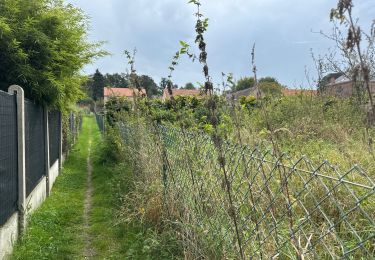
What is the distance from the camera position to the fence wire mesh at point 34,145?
575 centimetres

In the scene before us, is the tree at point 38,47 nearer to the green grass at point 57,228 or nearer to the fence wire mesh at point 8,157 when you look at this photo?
the green grass at point 57,228

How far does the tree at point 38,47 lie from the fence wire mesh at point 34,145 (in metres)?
0.47

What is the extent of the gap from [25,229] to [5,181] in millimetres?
1039

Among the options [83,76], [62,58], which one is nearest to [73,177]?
[83,76]

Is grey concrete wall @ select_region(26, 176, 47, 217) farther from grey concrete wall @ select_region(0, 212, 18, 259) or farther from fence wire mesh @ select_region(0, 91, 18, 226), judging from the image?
fence wire mesh @ select_region(0, 91, 18, 226)

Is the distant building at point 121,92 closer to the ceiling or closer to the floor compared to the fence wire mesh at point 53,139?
closer to the ceiling

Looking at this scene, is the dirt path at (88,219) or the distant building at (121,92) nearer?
the dirt path at (88,219)

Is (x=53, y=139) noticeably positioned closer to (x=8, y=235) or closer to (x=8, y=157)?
(x=8, y=157)

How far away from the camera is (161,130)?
5898 millimetres

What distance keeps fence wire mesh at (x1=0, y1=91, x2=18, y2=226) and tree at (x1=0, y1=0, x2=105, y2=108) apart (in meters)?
2.39

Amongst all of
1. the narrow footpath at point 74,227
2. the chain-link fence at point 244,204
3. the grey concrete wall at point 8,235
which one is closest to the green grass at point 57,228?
the narrow footpath at point 74,227

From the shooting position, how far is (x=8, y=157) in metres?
4.50

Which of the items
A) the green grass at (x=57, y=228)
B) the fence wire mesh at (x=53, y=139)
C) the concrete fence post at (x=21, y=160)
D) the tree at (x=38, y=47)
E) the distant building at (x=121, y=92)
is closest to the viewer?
the green grass at (x=57, y=228)

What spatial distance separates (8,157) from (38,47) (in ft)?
12.0
